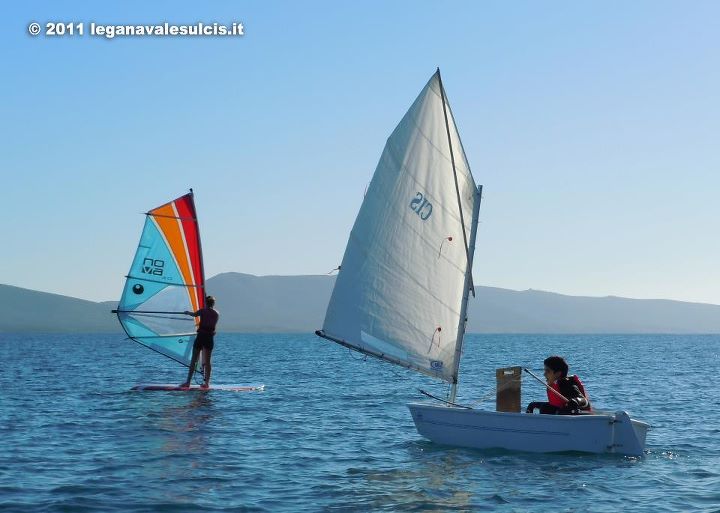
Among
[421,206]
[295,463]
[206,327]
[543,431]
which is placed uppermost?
[421,206]

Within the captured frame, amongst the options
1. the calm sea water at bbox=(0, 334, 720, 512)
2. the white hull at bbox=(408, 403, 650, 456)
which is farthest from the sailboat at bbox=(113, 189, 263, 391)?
the white hull at bbox=(408, 403, 650, 456)

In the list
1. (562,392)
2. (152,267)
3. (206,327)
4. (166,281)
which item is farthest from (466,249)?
(152,267)

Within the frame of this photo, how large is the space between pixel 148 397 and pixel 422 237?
1528 cm

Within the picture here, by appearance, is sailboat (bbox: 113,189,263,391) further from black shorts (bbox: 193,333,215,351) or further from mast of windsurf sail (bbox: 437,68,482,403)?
mast of windsurf sail (bbox: 437,68,482,403)

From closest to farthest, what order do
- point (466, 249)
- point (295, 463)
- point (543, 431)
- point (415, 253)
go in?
point (295, 463) < point (543, 431) < point (466, 249) < point (415, 253)

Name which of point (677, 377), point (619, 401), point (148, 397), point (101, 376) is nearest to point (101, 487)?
point (148, 397)

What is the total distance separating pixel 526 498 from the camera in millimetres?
17109

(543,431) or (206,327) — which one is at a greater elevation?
(206,327)

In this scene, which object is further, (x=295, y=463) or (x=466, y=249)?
(x=466, y=249)

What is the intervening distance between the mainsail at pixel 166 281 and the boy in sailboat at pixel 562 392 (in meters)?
17.3

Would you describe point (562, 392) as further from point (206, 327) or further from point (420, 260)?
point (206, 327)

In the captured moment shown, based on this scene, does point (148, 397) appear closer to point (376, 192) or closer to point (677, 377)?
point (376, 192)

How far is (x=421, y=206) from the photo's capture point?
72.6 feet

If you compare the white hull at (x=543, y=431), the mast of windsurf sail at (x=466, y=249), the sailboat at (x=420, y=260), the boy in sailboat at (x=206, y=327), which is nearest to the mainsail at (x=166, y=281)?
the boy in sailboat at (x=206, y=327)
